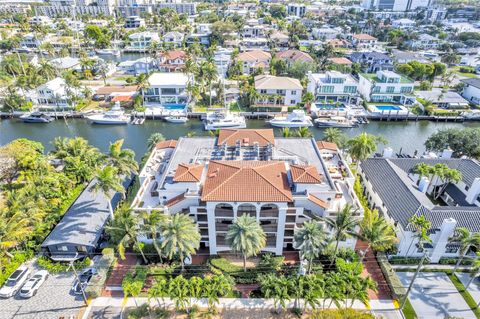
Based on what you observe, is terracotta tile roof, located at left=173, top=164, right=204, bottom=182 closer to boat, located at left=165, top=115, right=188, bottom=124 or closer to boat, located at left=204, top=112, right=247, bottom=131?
boat, located at left=204, top=112, right=247, bottom=131

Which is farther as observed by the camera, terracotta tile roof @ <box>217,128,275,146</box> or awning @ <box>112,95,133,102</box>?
awning @ <box>112,95,133,102</box>

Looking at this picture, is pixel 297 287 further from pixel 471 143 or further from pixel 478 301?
pixel 471 143

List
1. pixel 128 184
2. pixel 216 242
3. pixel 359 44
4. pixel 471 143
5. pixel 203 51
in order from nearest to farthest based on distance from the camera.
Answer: pixel 216 242
pixel 128 184
pixel 471 143
pixel 203 51
pixel 359 44

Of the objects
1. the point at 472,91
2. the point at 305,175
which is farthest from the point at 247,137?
the point at 472,91

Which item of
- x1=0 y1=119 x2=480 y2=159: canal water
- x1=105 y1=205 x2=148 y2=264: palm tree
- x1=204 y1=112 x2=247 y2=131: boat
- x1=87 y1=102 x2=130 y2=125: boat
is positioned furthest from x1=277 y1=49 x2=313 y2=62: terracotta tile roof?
x1=105 y1=205 x2=148 y2=264: palm tree

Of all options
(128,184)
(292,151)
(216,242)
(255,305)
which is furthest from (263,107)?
(255,305)

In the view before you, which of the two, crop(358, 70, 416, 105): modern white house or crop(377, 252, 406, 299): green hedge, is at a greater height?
crop(358, 70, 416, 105): modern white house
